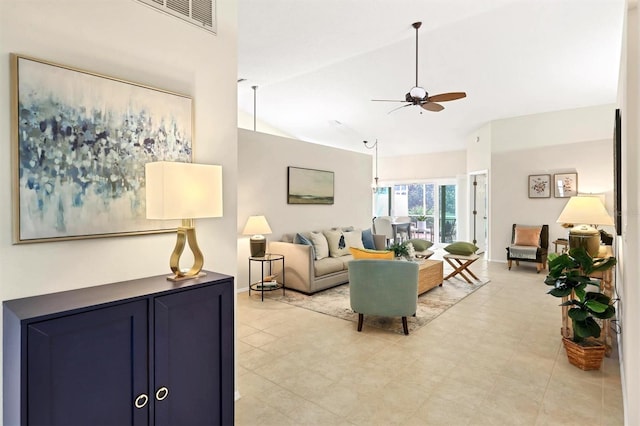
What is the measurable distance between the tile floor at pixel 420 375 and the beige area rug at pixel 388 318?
0.17m

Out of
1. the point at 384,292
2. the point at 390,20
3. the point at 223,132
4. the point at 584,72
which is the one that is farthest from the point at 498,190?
the point at 223,132

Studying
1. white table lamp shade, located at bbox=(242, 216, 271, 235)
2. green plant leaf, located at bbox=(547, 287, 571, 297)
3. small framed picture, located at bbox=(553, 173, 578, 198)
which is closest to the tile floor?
green plant leaf, located at bbox=(547, 287, 571, 297)

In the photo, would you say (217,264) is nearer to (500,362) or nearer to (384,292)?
(384,292)

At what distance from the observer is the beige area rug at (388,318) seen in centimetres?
389

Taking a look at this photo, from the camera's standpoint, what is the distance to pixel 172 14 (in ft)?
6.62

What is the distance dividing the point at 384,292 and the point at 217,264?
1880 mm

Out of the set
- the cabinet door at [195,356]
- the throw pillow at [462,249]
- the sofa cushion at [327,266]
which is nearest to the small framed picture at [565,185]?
the throw pillow at [462,249]

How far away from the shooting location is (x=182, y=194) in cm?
169

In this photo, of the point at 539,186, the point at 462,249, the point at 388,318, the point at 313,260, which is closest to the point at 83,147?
the point at 388,318

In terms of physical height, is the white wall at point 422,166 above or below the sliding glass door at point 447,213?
above

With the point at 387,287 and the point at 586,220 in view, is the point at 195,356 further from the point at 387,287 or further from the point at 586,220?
the point at 586,220

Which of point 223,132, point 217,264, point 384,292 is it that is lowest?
point 384,292

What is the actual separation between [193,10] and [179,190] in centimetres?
119

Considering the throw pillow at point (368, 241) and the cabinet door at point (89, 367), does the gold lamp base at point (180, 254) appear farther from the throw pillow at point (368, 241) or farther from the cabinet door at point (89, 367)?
the throw pillow at point (368, 241)
